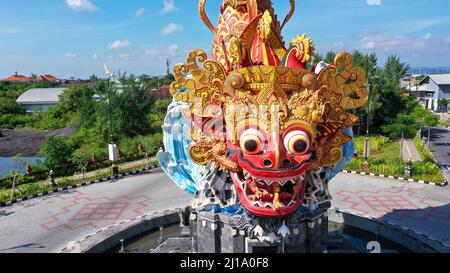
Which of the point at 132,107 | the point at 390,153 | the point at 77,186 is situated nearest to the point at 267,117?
the point at 77,186

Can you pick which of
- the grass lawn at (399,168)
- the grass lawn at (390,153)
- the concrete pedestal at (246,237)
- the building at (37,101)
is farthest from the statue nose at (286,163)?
the building at (37,101)

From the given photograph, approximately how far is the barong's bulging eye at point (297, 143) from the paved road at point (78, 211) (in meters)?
9.13

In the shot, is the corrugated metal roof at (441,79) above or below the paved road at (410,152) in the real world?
above

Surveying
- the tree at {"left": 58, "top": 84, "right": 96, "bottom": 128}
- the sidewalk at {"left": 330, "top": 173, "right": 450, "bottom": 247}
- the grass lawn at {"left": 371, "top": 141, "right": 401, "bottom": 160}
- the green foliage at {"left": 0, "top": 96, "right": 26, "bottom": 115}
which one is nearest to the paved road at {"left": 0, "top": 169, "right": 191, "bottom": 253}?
the sidewalk at {"left": 330, "top": 173, "right": 450, "bottom": 247}

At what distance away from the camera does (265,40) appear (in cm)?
790

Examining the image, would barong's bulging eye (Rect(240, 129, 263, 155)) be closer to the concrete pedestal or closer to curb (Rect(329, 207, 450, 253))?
the concrete pedestal

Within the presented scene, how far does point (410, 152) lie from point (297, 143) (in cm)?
2219

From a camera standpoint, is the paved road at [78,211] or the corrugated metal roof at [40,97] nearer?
A: the paved road at [78,211]

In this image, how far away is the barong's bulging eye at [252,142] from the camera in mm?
6855

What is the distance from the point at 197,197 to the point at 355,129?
2747cm

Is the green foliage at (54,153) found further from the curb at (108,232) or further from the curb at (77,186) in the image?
the curb at (108,232)

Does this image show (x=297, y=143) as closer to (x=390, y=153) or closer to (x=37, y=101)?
(x=390, y=153)

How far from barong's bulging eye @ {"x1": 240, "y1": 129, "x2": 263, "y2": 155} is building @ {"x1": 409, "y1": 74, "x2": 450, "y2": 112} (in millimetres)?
52871
